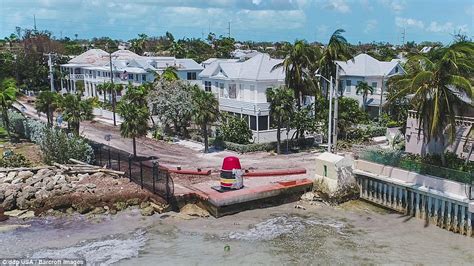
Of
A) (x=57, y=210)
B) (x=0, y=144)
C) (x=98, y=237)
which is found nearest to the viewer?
(x=98, y=237)

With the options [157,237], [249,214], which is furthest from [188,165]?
[157,237]

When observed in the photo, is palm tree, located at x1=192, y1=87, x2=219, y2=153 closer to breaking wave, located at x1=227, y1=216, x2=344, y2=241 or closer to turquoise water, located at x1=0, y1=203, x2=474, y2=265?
turquoise water, located at x1=0, y1=203, x2=474, y2=265

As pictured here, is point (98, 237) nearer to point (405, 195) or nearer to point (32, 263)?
point (32, 263)

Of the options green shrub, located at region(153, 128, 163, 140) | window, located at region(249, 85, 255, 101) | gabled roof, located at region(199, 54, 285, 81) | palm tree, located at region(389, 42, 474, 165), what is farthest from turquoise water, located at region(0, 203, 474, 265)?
gabled roof, located at region(199, 54, 285, 81)

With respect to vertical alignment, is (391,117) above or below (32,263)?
above

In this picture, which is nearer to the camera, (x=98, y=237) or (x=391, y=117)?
(x=98, y=237)

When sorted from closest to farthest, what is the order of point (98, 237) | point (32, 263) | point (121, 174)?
point (32, 263)
point (98, 237)
point (121, 174)

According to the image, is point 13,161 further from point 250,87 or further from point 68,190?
point 250,87
